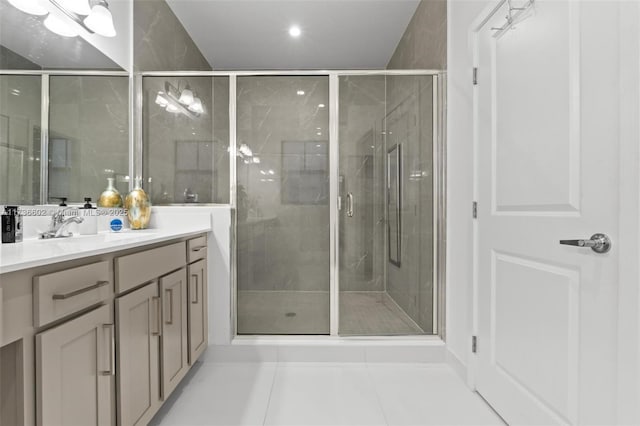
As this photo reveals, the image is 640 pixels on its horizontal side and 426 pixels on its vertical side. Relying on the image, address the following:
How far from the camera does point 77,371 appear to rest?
1.03m

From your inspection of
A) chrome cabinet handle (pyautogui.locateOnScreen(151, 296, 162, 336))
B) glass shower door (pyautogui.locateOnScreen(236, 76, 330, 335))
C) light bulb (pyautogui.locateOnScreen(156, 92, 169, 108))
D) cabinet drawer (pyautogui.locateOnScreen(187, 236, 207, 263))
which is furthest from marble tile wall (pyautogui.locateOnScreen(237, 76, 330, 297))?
chrome cabinet handle (pyautogui.locateOnScreen(151, 296, 162, 336))

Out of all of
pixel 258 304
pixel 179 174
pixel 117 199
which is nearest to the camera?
pixel 117 199

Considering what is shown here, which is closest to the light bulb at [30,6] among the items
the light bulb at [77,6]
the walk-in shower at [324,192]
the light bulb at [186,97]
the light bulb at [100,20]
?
the light bulb at [77,6]

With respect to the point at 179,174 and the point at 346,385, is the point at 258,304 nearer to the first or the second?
the point at 346,385

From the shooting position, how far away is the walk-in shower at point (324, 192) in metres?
2.58

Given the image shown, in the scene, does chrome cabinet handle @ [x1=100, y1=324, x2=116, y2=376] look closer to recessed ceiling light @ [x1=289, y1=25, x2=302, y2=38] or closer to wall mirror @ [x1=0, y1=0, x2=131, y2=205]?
wall mirror @ [x1=0, y1=0, x2=131, y2=205]

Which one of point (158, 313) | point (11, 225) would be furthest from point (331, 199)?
point (11, 225)

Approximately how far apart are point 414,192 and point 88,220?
2039 millimetres

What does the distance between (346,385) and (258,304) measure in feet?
2.86

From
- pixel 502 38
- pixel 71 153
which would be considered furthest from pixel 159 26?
pixel 502 38

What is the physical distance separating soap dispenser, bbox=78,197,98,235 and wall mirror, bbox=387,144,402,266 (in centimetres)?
187

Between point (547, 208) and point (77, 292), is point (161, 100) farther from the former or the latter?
point (547, 208)

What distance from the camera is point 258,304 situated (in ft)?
8.57

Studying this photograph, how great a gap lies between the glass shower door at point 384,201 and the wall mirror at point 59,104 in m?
1.48
